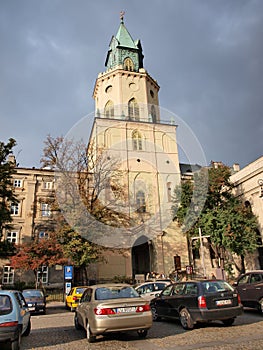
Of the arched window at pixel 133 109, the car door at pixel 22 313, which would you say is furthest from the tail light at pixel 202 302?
the arched window at pixel 133 109

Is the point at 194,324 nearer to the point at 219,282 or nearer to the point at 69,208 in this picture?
the point at 219,282

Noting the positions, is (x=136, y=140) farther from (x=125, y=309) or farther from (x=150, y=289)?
(x=125, y=309)

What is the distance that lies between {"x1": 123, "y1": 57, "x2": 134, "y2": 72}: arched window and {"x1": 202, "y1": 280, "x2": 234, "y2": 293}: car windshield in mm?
36272

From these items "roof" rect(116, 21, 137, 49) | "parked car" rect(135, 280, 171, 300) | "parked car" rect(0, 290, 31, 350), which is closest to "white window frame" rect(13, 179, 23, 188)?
"parked car" rect(135, 280, 171, 300)

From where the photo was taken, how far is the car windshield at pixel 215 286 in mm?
9430

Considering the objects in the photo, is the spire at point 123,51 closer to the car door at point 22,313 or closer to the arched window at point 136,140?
the arched window at point 136,140

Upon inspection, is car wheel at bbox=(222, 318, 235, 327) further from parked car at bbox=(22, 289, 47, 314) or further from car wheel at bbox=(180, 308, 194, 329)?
parked car at bbox=(22, 289, 47, 314)

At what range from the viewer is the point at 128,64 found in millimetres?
42031

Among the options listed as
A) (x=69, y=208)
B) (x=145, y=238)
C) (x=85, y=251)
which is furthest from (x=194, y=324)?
(x=145, y=238)

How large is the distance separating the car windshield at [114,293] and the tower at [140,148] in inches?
936

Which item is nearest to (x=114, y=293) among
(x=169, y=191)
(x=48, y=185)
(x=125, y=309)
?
(x=125, y=309)

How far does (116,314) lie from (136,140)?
32259 mm

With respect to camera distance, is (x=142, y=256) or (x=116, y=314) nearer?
(x=116, y=314)

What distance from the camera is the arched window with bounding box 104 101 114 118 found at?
39.5 meters
